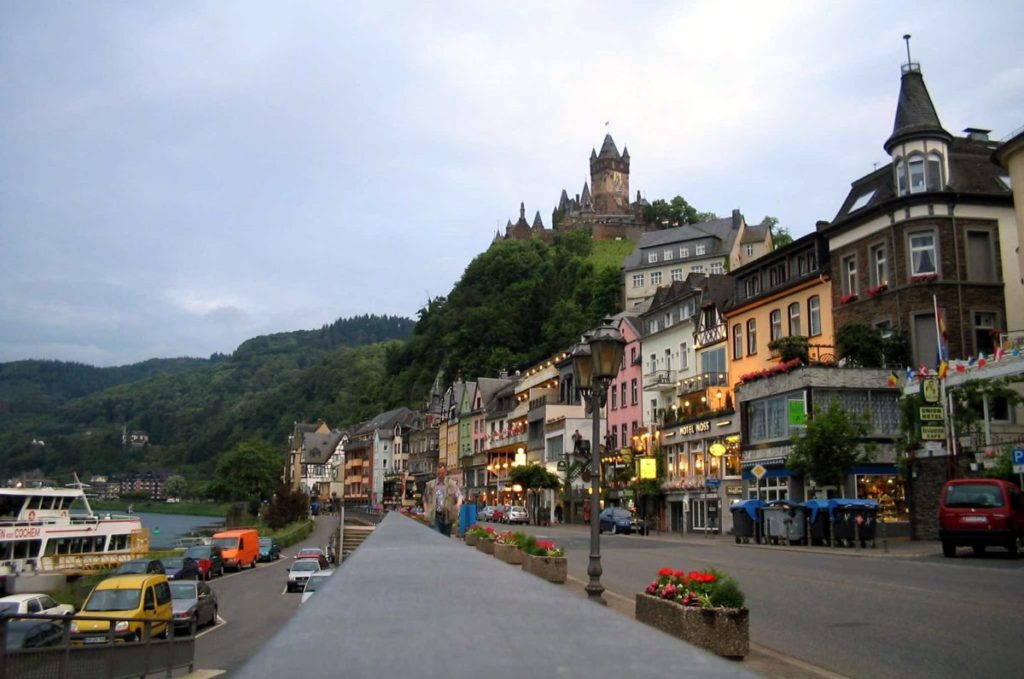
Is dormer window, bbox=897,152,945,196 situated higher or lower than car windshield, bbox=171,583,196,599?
higher

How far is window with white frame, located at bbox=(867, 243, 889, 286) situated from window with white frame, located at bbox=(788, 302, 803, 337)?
547cm

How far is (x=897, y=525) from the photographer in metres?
35.8

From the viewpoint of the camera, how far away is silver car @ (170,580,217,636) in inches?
923

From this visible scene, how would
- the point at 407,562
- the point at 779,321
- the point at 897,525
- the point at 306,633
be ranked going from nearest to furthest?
the point at 306,633 → the point at 407,562 → the point at 897,525 → the point at 779,321

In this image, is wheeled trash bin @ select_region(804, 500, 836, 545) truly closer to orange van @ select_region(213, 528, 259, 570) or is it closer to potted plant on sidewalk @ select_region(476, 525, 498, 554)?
potted plant on sidewalk @ select_region(476, 525, 498, 554)

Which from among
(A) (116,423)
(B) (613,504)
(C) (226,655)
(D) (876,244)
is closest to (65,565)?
(C) (226,655)

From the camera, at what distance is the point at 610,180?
574 feet

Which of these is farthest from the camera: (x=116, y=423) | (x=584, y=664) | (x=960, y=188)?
(x=116, y=423)

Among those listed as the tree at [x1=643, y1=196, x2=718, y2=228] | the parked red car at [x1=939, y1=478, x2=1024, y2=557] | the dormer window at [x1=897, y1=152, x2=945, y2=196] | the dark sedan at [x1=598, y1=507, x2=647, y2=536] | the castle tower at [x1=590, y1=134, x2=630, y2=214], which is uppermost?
the castle tower at [x1=590, y1=134, x2=630, y2=214]

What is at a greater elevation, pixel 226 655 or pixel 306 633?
pixel 306 633

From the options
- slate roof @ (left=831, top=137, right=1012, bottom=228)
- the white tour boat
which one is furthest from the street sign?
the white tour boat

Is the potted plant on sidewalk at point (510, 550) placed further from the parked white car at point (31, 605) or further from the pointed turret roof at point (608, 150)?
the pointed turret roof at point (608, 150)

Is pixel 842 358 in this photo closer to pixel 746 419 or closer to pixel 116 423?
pixel 746 419

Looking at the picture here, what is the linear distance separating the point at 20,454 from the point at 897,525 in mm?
153019
